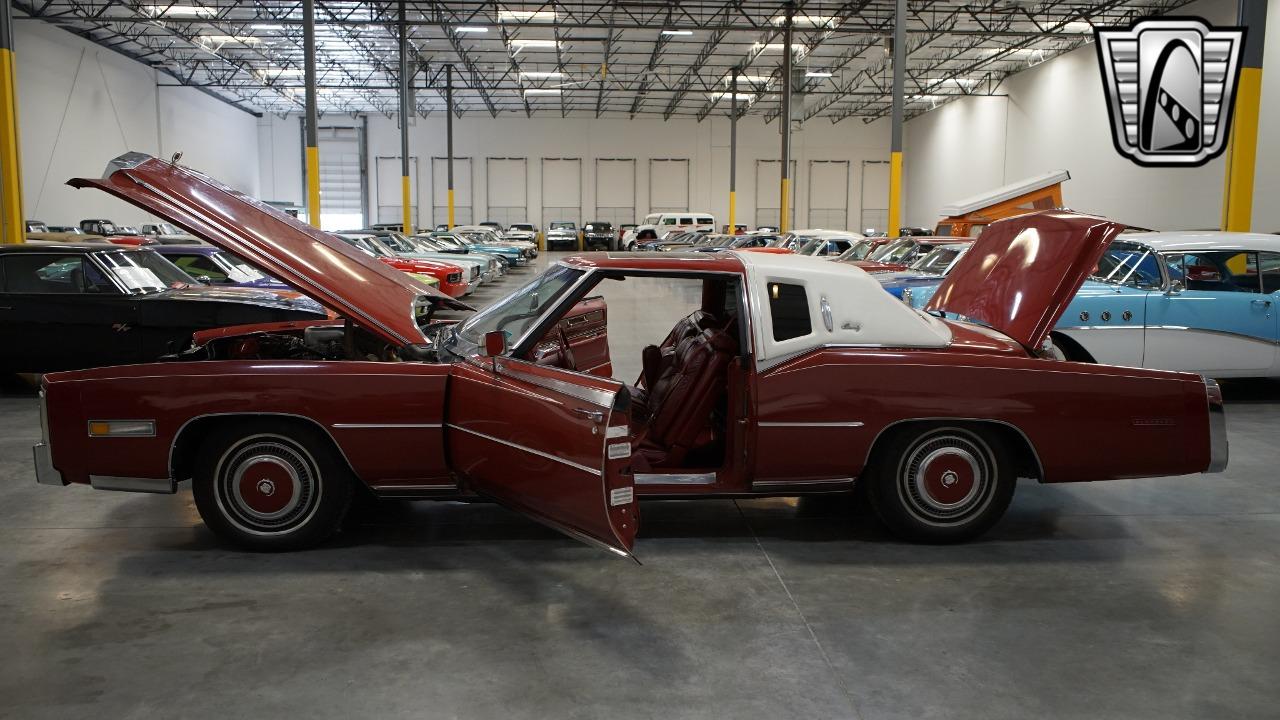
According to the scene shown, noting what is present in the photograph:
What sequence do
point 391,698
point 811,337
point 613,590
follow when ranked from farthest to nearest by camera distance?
point 811,337 < point 613,590 < point 391,698

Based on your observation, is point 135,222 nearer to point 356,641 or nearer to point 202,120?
point 202,120

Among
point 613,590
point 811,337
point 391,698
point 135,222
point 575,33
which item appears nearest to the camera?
point 391,698

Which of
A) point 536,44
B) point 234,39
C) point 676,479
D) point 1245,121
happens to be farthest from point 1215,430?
point 234,39

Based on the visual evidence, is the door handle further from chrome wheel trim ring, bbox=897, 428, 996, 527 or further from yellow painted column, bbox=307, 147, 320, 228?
yellow painted column, bbox=307, 147, 320, 228

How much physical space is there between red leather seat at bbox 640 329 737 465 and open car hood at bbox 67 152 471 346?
1.24 m

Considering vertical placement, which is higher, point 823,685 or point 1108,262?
point 1108,262

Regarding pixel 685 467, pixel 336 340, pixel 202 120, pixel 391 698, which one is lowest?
pixel 391 698

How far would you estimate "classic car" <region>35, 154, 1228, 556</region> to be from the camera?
163 inches

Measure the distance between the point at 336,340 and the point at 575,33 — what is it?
2947cm

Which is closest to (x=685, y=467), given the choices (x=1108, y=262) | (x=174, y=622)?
(x=174, y=622)

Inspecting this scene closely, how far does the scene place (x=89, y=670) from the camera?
10.7 ft

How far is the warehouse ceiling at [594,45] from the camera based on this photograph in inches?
1110

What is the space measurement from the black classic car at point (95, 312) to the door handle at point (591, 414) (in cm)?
516

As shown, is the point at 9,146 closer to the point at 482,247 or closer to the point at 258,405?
the point at 258,405
